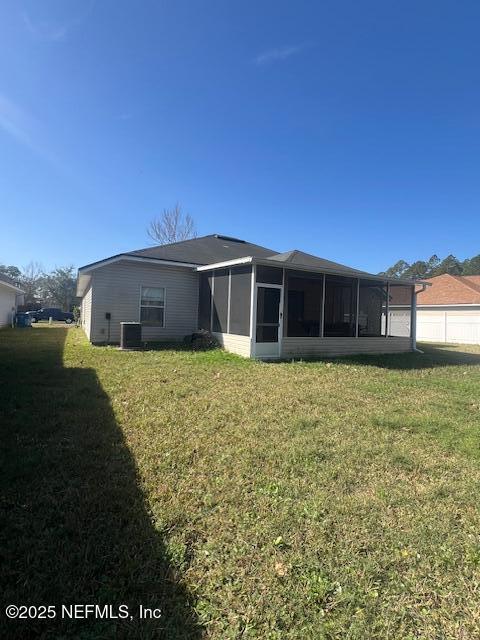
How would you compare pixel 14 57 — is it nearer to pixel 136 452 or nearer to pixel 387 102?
pixel 136 452

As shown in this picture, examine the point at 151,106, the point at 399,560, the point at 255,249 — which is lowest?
the point at 399,560

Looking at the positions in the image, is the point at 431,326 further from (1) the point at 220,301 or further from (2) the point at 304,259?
(1) the point at 220,301

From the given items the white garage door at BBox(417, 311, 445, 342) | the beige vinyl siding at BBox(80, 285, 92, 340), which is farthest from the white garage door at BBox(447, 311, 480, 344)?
the beige vinyl siding at BBox(80, 285, 92, 340)

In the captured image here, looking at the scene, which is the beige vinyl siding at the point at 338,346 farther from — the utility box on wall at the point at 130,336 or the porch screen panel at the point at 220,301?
the utility box on wall at the point at 130,336

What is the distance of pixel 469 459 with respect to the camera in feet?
12.4

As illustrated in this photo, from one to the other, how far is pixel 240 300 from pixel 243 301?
20 cm

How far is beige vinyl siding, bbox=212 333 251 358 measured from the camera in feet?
34.2

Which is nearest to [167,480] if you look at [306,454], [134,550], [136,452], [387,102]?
[136,452]

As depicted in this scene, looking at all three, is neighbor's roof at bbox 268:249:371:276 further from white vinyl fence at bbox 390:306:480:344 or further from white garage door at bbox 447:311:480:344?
white garage door at bbox 447:311:480:344

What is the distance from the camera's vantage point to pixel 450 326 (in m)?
22.8

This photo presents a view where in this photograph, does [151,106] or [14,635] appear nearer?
[14,635]

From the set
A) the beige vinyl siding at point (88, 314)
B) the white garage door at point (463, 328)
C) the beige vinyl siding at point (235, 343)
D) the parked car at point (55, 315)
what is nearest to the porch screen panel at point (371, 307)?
the beige vinyl siding at point (235, 343)

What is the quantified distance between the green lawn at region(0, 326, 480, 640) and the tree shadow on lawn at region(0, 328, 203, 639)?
1 cm

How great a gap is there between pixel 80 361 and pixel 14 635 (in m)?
7.72
